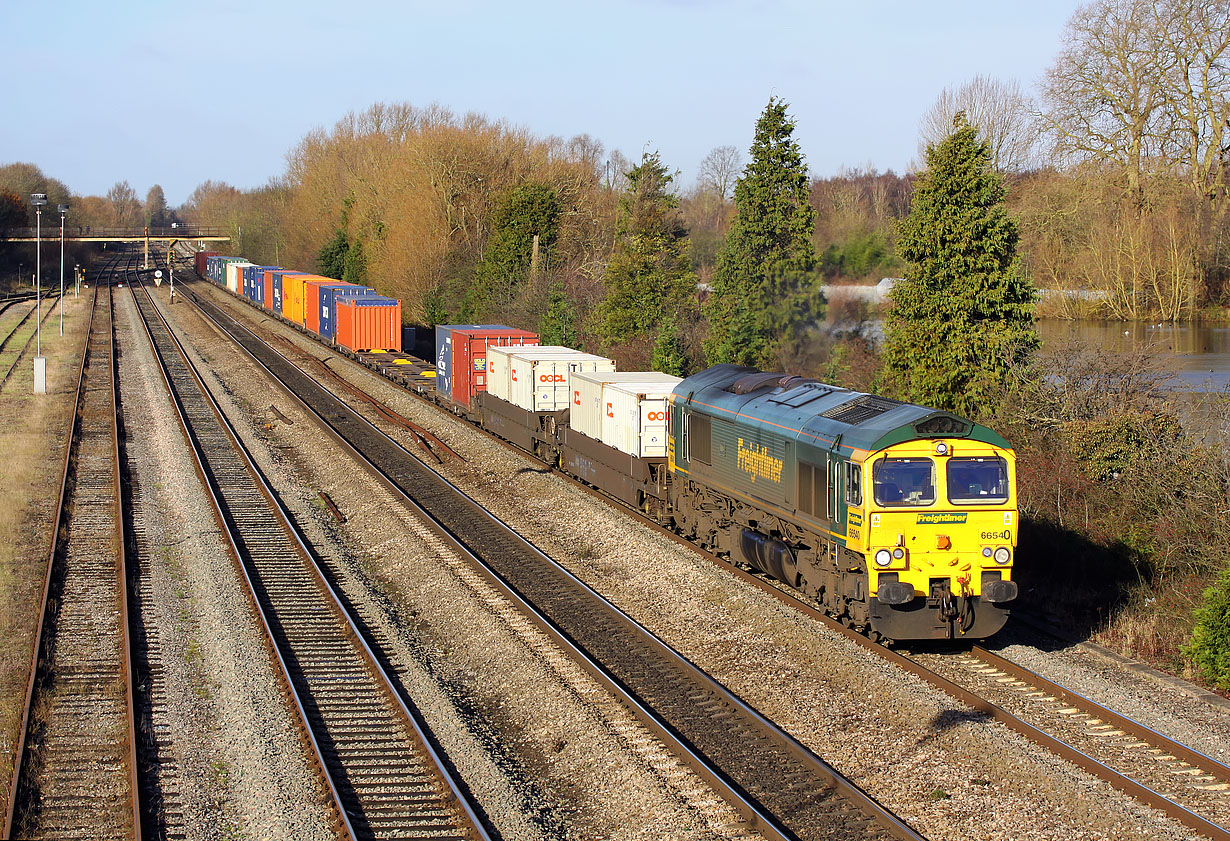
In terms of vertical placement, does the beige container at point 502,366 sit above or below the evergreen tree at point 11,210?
below

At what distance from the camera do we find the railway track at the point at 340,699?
10.4 metres

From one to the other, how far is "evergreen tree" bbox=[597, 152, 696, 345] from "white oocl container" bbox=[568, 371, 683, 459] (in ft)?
54.4

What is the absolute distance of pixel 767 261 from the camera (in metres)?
33.3

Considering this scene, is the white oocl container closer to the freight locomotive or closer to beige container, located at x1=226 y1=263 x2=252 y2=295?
the freight locomotive

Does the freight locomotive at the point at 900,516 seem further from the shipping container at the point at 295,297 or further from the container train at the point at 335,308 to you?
the shipping container at the point at 295,297

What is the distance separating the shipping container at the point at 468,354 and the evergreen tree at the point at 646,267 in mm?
7932

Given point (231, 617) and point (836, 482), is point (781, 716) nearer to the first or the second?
point (836, 482)

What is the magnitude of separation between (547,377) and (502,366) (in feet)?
10.4

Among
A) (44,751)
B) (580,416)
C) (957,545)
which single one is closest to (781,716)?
(957,545)

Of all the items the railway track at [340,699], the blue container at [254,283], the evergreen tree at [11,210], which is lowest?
the railway track at [340,699]

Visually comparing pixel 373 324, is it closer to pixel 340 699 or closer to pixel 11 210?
pixel 340 699

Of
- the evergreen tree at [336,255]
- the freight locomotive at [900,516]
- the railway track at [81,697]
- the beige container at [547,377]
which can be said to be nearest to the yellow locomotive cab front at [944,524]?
the freight locomotive at [900,516]

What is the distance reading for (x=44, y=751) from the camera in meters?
11.7

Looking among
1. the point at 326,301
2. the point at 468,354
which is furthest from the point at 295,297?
the point at 468,354
